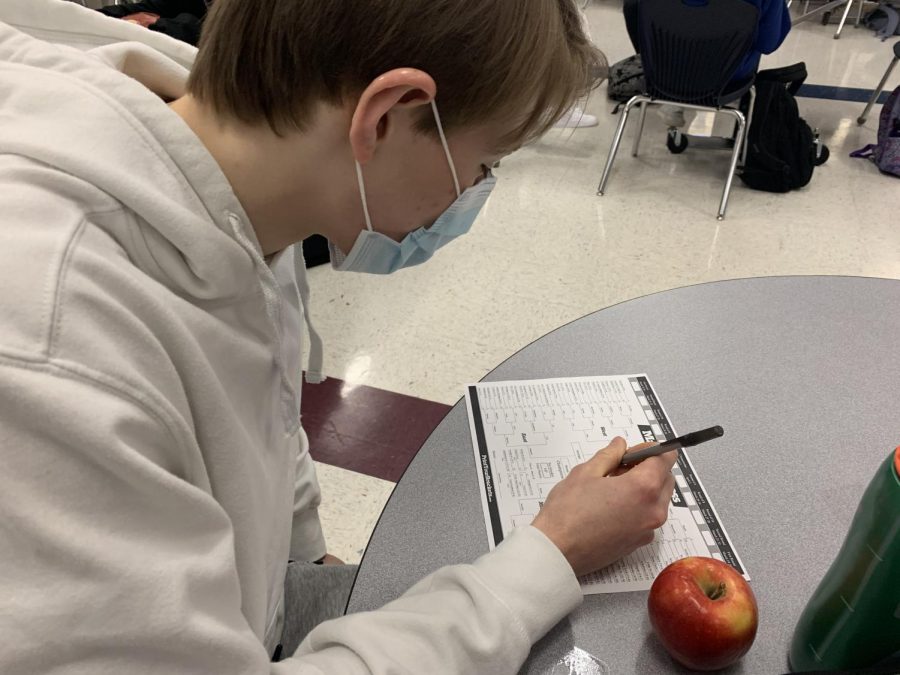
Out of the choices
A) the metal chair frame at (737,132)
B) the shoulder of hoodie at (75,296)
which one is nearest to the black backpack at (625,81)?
the metal chair frame at (737,132)

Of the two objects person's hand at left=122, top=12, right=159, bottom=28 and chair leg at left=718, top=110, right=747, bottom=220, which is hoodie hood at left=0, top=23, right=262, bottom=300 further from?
chair leg at left=718, top=110, right=747, bottom=220

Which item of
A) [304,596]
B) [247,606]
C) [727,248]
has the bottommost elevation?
[727,248]

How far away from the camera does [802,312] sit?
1.03 meters

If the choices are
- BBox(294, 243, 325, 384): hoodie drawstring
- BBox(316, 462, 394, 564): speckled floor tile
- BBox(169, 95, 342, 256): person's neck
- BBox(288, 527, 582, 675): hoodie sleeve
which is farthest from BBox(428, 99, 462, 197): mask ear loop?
BBox(316, 462, 394, 564): speckled floor tile

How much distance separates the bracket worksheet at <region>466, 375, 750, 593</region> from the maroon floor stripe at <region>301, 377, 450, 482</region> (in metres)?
0.85

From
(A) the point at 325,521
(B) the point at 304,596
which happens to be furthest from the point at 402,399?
(B) the point at 304,596

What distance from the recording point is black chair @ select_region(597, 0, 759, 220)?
2.38 meters

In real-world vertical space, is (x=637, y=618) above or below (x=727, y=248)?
above

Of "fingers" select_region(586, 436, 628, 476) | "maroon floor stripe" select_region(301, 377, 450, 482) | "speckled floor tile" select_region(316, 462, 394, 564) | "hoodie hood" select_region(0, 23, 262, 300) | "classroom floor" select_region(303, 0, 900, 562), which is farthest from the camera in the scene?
"classroom floor" select_region(303, 0, 900, 562)

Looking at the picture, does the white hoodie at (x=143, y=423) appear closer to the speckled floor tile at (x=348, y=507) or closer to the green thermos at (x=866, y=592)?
the green thermos at (x=866, y=592)

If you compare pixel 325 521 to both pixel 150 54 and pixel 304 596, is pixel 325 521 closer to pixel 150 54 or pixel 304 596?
pixel 304 596

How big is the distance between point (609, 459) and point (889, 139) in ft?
10.2

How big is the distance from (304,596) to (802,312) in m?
0.85

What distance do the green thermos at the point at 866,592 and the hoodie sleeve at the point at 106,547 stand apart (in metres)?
0.35
